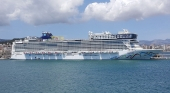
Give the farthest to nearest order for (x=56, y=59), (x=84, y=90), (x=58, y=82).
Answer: (x=56, y=59), (x=58, y=82), (x=84, y=90)

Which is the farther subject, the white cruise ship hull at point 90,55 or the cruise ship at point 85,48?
the cruise ship at point 85,48

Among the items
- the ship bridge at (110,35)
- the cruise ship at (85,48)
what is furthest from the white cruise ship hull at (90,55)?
the ship bridge at (110,35)

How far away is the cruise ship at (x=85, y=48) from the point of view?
63125 mm

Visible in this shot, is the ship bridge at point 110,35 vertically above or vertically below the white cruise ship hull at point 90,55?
above

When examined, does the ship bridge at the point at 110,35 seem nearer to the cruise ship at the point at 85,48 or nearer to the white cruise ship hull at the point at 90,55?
the cruise ship at the point at 85,48

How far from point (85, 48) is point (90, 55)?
2.46 metres

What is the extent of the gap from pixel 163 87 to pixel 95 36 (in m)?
43.5

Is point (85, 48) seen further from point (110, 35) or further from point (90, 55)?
point (110, 35)

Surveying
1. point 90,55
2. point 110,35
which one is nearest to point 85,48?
point 90,55

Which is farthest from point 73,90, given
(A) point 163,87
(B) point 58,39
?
(B) point 58,39

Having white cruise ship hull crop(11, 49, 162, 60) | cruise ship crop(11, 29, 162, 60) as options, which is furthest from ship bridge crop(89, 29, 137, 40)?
white cruise ship hull crop(11, 49, 162, 60)

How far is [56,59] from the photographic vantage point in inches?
2763

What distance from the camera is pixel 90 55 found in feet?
221

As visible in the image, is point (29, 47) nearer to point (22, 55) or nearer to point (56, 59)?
point (22, 55)
